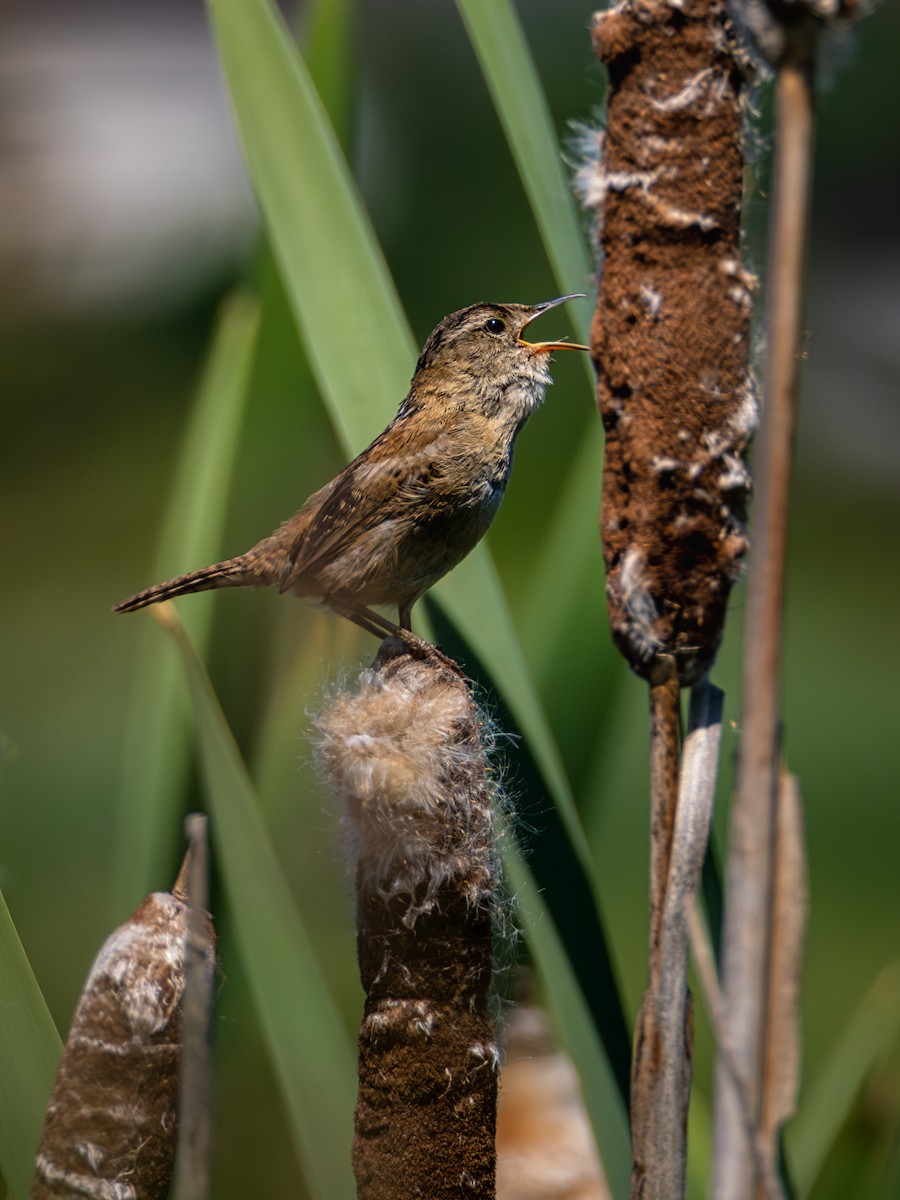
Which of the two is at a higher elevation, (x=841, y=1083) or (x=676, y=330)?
(x=676, y=330)

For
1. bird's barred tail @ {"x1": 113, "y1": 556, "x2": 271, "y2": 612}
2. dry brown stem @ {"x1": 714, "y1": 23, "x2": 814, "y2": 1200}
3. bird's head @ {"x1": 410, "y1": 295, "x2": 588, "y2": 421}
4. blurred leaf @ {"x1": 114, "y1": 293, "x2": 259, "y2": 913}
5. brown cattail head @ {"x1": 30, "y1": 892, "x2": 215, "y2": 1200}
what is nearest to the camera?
dry brown stem @ {"x1": 714, "y1": 23, "x2": 814, "y2": 1200}

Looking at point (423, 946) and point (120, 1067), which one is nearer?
point (120, 1067)

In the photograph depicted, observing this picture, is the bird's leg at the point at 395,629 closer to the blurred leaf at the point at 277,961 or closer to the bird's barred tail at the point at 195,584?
the bird's barred tail at the point at 195,584

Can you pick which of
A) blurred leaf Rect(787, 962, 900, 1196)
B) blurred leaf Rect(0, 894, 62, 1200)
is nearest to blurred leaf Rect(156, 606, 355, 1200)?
blurred leaf Rect(0, 894, 62, 1200)

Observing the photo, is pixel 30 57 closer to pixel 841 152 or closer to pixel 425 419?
pixel 841 152

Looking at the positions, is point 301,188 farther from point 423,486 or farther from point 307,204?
point 423,486

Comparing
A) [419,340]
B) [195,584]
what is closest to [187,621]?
[195,584]

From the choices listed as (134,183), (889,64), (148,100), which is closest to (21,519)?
(134,183)

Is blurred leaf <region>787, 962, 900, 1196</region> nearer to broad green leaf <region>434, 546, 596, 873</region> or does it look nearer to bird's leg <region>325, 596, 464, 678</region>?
broad green leaf <region>434, 546, 596, 873</region>
